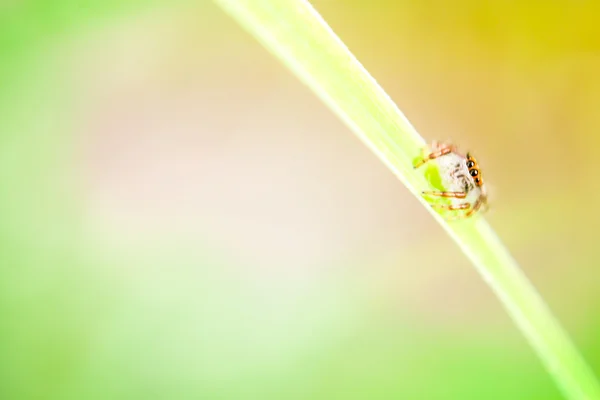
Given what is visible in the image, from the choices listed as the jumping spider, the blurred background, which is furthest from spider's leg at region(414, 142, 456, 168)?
A: the blurred background

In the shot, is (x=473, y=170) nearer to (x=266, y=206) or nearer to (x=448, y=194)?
(x=448, y=194)

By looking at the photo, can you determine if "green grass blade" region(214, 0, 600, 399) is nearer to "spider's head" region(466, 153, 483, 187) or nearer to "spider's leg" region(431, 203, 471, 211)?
"spider's leg" region(431, 203, 471, 211)

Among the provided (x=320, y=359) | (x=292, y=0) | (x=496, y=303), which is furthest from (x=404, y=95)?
(x=292, y=0)

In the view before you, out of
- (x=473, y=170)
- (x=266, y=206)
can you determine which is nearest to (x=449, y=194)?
(x=473, y=170)

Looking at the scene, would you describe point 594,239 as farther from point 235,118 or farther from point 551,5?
point 235,118

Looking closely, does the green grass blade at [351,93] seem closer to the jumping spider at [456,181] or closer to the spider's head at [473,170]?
the jumping spider at [456,181]

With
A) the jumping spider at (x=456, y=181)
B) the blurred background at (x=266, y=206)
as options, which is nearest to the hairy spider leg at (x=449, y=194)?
the jumping spider at (x=456, y=181)
